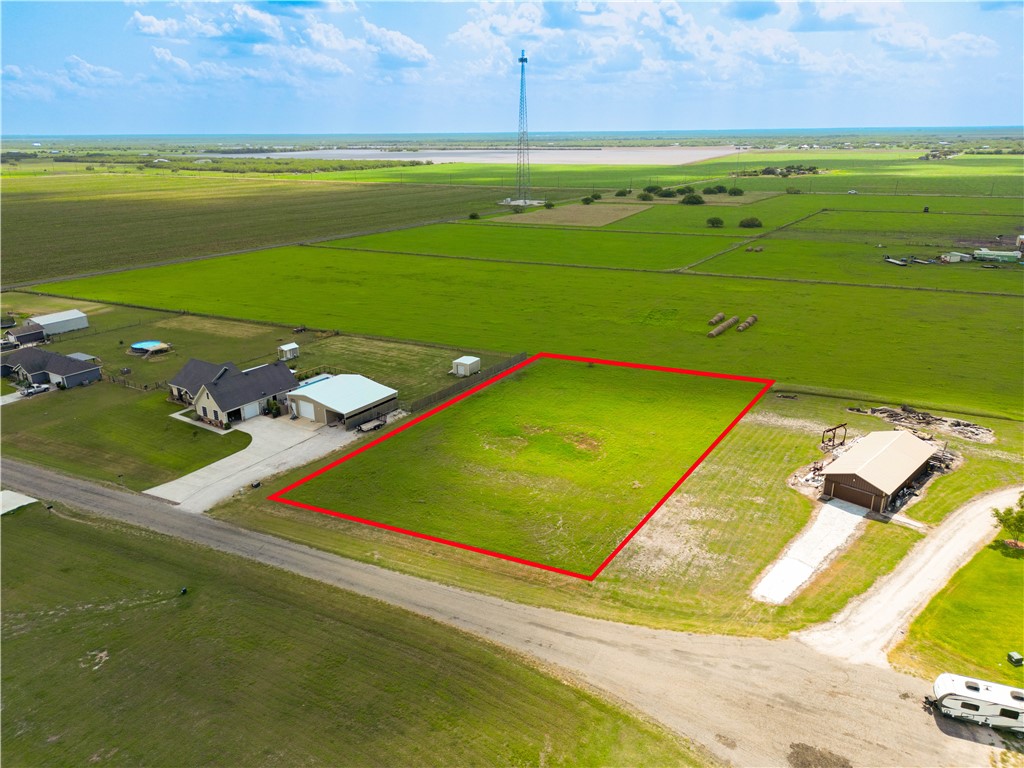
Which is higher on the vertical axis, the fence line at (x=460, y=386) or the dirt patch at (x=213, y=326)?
the dirt patch at (x=213, y=326)

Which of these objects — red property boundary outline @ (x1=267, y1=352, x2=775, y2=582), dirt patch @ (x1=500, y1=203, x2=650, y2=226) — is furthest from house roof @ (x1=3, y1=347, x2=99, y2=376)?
dirt patch @ (x1=500, y1=203, x2=650, y2=226)

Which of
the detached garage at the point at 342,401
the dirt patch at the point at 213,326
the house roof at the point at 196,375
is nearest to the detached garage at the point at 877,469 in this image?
the detached garage at the point at 342,401

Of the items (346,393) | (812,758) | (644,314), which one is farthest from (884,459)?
(644,314)

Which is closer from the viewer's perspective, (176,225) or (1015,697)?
(1015,697)

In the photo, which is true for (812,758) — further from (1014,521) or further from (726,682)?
(1014,521)

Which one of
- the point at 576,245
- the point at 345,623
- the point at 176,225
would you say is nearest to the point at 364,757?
the point at 345,623

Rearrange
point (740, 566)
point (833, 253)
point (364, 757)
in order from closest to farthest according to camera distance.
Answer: point (364, 757), point (740, 566), point (833, 253)

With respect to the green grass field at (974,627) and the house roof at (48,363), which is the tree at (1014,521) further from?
the house roof at (48,363)

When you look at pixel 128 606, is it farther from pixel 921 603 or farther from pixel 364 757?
pixel 921 603
